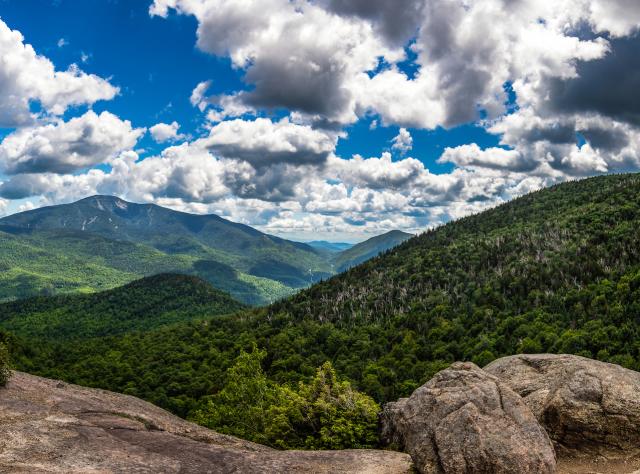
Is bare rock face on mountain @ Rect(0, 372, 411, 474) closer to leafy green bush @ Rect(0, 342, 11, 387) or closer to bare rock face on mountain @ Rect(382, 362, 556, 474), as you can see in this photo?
leafy green bush @ Rect(0, 342, 11, 387)

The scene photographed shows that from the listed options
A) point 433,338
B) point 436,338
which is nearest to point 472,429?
point 436,338

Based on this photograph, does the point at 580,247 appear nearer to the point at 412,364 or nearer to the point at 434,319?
the point at 434,319

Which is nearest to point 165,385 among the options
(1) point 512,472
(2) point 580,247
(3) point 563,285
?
(1) point 512,472

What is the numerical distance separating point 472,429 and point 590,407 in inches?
353

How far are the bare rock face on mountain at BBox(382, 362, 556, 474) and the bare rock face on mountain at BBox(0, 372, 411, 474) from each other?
184 cm

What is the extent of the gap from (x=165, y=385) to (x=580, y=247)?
169 meters

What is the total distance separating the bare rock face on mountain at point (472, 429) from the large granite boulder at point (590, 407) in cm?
506

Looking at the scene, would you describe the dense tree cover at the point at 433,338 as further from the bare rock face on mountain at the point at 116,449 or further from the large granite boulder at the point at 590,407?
the bare rock face on mountain at the point at 116,449

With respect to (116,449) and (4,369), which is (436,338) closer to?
(4,369)

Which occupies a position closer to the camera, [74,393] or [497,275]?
[74,393]

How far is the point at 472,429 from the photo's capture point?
19266 mm

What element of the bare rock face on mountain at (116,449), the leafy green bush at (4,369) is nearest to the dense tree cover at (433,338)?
the leafy green bush at (4,369)

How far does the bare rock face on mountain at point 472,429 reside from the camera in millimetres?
18250

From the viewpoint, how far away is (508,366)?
30469 mm
